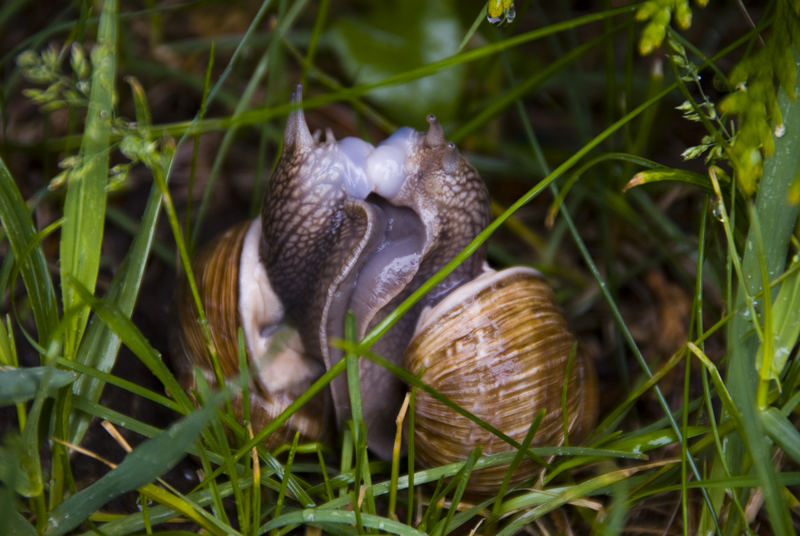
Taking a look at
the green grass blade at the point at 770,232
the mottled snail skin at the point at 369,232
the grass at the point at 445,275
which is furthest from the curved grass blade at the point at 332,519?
the green grass blade at the point at 770,232

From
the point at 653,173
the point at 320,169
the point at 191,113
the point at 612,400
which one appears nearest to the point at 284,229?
the point at 320,169

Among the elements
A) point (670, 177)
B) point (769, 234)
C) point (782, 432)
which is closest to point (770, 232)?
point (769, 234)

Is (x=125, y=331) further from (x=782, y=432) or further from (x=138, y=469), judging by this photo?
→ (x=782, y=432)

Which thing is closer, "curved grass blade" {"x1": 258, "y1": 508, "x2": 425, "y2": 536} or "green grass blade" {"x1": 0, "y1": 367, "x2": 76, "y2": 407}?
"green grass blade" {"x1": 0, "y1": 367, "x2": 76, "y2": 407}

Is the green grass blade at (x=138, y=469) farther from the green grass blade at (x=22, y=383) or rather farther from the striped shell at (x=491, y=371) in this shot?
the striped shell at (x=491, y=371)

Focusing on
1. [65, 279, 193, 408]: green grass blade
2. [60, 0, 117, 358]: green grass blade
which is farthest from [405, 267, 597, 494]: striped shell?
[60, 0, 117, 358]: green grass blade

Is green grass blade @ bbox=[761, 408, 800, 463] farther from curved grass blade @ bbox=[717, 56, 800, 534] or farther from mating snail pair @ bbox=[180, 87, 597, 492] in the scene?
mating snail pair @ bbox=[180, 87, 597, 492]

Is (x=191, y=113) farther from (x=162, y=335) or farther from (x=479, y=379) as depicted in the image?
(x=479, y=379)
